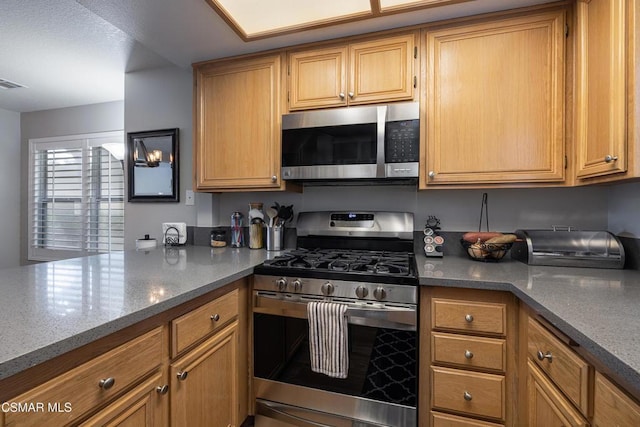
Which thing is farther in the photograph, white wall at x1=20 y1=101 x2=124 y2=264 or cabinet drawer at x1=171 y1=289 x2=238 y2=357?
white wall at x1=20 y1=101 x2=124 y2=264

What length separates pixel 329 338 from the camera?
137cm

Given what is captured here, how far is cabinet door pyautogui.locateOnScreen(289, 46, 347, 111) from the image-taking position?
1746 millimetres

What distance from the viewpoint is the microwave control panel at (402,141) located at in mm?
1606

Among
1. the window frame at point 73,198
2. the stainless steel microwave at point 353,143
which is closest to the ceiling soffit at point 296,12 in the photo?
the stainless steel microwave at point 353,143

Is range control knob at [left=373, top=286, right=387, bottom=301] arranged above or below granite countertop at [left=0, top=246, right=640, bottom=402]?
below

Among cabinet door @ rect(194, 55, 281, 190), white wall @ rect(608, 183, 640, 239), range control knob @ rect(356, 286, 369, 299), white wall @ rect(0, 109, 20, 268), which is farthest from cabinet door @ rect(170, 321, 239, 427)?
white wall @ rect(0, 109, 20, 268)

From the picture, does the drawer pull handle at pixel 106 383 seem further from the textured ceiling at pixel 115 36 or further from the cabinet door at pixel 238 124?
the textured ceiling at pixel 115 36

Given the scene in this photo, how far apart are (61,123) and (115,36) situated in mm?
2038

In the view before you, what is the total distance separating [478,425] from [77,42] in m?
3.18

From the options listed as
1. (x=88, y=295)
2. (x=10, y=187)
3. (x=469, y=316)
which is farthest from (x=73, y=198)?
(x=469, y=316)

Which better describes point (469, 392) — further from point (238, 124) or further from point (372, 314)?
point (238, 124)

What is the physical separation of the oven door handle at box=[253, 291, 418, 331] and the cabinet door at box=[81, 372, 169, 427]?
600mm

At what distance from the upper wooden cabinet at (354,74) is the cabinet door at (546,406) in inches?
54.2

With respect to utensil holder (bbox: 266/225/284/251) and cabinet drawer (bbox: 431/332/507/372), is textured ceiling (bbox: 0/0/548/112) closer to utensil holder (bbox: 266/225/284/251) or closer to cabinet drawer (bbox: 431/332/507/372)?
utensil holder (bbox: 266/225/284/251)
